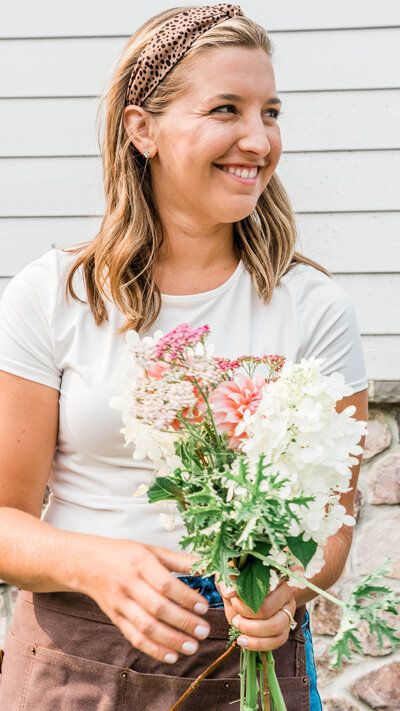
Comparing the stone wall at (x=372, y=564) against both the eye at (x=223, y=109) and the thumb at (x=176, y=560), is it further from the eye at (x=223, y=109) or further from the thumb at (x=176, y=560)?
the thumb at (x=176, y=560)

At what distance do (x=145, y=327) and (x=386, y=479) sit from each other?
148cm

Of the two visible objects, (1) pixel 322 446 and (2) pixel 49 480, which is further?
(2) pixel 49 480

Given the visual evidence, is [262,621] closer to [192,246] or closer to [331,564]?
[331,564]

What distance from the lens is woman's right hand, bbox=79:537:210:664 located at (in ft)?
3.92

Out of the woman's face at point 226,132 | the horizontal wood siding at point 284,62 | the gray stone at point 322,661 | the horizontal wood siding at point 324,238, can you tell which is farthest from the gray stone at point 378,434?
the woman's face at point 226,132

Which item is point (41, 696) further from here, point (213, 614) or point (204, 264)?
point (204, 264)

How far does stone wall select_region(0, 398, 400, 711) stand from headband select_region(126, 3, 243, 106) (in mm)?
1453

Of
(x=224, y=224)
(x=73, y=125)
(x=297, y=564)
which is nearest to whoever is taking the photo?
(x=297, y=564)

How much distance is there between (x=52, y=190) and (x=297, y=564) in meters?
2.14

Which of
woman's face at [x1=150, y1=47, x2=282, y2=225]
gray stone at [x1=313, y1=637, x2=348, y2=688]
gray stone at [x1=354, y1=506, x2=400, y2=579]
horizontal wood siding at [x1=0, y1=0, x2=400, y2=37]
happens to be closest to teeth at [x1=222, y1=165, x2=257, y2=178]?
woman's face at [x1=150, y1=47, x2=282, y2=225]

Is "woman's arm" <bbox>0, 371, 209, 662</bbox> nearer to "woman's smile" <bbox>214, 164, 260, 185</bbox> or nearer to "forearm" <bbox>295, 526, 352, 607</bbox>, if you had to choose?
"forearm" <bbox>295, 526, 352, 607</bbox>

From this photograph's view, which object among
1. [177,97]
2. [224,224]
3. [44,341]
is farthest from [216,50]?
[44,341]

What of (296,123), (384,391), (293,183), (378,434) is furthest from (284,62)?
(378,434)

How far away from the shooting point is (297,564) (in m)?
1.17
